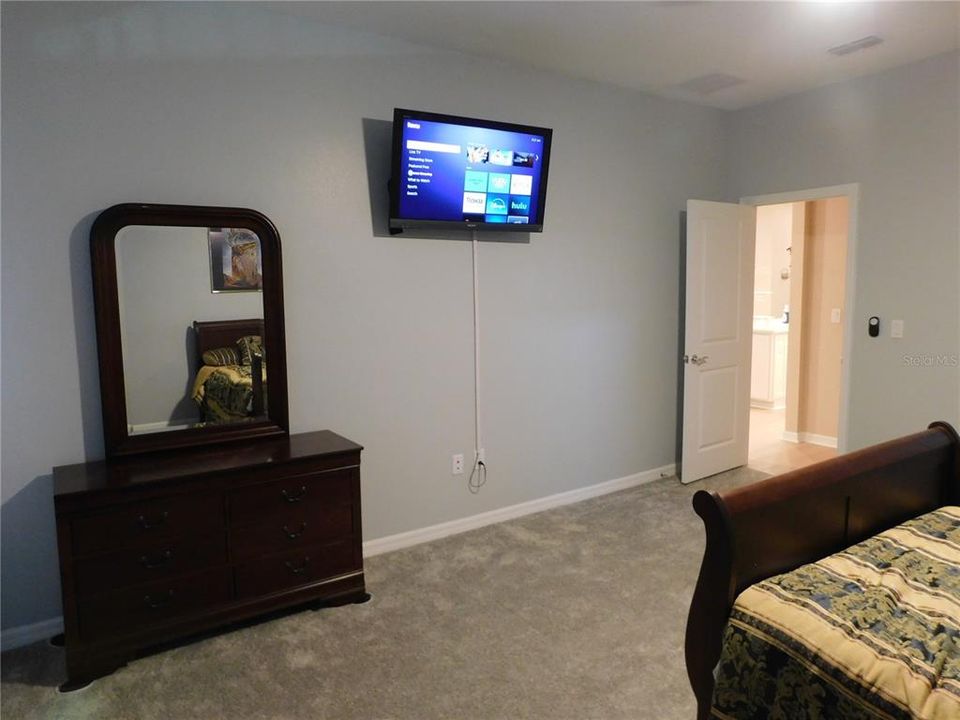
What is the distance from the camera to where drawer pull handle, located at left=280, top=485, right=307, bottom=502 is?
267 cm

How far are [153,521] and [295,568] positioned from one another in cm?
62

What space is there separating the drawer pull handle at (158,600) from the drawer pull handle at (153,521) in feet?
0.90

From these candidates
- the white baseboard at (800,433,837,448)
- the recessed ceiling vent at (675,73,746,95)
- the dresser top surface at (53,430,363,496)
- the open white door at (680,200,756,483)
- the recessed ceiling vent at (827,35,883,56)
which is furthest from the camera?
the white baseboard at (800,433,837,448)

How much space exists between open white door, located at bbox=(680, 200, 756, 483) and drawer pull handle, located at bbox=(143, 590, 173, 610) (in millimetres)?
3354

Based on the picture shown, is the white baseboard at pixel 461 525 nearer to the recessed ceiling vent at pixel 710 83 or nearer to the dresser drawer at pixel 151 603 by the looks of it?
the dresser drawer at pixel 151 603

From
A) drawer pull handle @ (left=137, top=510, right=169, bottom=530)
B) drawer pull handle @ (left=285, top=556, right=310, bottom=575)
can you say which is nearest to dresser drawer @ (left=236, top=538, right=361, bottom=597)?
drawer pull handle @ (left=285, top=556, right=310, bottom=575)

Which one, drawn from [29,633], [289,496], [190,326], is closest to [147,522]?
[289,496]

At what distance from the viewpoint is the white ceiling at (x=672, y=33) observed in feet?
9.55

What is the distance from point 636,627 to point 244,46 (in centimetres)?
309

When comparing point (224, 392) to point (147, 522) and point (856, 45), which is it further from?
point (856, 45)

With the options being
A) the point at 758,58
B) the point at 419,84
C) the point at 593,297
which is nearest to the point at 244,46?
the point at 419,84

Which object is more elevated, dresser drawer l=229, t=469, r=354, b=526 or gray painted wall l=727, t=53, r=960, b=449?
gray painted wall l=727, t=53, r=960, b=449

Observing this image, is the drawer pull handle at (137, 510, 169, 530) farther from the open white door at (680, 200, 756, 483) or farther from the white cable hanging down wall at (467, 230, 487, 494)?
the open white door at (680, 200, 756, 483)

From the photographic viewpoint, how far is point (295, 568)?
8.93 ft
